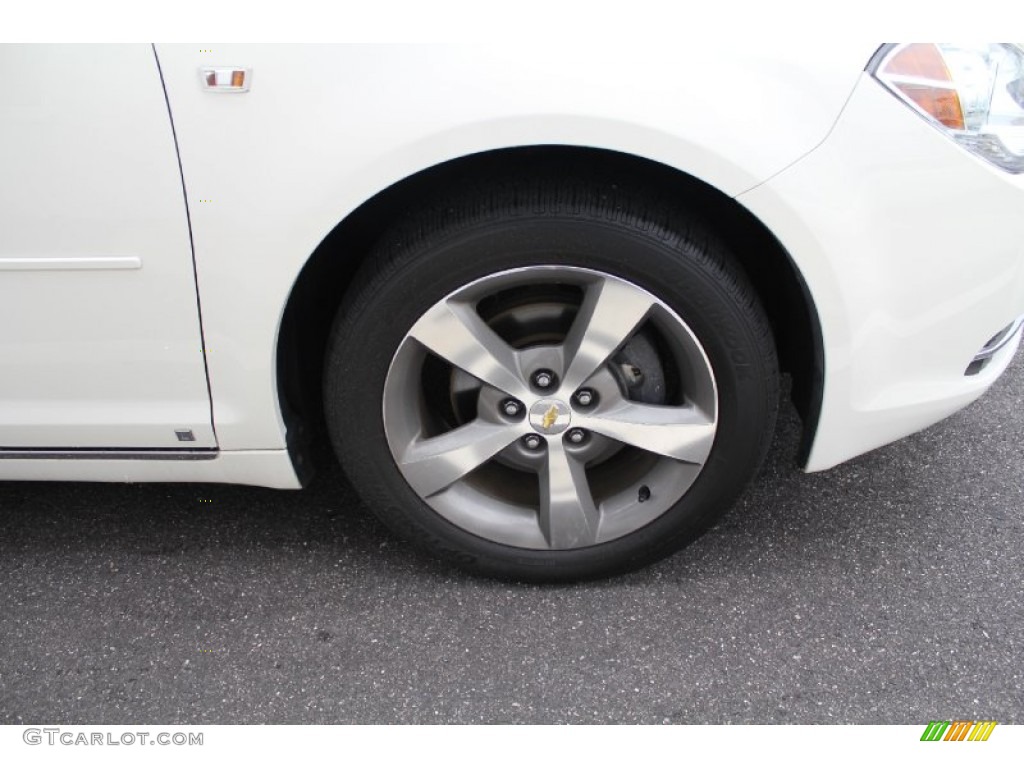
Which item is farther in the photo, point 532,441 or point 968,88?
point 532,441

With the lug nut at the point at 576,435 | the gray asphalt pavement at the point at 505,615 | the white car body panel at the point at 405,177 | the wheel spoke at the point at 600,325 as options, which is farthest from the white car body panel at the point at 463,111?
the gray asphalt pavement at the point at 505,615

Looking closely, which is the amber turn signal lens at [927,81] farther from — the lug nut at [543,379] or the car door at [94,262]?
the car door at [94,262]

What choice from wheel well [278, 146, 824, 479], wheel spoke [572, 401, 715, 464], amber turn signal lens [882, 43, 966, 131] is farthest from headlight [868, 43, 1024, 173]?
wheel spoke [572, 401, 715, 464]

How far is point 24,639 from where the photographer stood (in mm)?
2051

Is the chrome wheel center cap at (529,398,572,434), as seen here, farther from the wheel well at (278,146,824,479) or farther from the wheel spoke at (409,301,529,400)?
the wheel well at (278,146,824,479)

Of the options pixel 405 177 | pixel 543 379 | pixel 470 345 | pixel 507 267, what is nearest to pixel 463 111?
pixel 405 177

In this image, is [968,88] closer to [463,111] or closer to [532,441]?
[463,111]

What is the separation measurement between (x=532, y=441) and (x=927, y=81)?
3.35ft

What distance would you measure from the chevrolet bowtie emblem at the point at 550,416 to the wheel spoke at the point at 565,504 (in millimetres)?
44

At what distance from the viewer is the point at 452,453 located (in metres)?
2.00

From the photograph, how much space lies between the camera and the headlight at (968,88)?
1646 millimetres

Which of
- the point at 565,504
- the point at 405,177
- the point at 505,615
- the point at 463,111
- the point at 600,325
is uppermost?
the point at 463,111

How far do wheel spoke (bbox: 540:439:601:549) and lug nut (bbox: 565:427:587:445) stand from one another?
4 centimetres

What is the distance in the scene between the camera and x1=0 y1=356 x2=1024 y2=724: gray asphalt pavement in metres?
1.88
